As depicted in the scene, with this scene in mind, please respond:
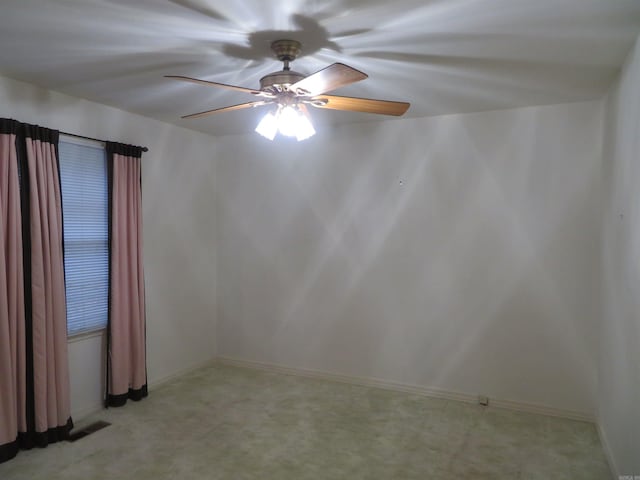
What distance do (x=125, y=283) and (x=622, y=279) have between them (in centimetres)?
346

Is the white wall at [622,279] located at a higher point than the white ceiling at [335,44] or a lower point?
lower

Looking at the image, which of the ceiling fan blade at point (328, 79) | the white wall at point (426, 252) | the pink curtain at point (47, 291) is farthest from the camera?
the white wall at point (426, 252)

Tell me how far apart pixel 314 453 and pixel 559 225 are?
2.49m

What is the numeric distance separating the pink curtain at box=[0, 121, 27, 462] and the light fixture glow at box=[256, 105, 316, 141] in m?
1.66

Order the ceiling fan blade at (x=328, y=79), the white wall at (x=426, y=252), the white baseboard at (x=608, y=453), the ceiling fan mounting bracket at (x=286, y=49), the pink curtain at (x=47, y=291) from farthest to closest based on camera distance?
the white wall at (x=426, y=252), the pink curtain at (x=47, y=291), the white baseboard at (x=608, y=453), the ceiling fan mounting bracket at (x=286, y=49), the ceiling fan blade at (x=328, y=79)

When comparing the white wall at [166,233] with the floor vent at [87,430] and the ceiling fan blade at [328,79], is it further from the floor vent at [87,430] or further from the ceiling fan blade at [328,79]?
the ceiling fan blade at [328,79]

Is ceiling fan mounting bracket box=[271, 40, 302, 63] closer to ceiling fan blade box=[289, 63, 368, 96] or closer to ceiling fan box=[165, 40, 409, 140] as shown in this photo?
ceiling fan box=[165, 40, 409, 140]

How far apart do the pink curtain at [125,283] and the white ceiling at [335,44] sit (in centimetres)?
60

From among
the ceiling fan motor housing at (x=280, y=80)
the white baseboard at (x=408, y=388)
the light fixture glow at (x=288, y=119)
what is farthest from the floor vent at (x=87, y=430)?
the ceiling fan motor housing at (x=280, y=80)

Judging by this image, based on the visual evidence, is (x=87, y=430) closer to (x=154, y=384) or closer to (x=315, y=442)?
(x=154, y=384)

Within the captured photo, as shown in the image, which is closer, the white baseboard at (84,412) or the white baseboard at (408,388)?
the white baseboard at (84,412)

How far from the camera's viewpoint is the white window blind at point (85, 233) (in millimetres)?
3240

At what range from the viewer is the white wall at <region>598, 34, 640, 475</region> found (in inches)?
85.2

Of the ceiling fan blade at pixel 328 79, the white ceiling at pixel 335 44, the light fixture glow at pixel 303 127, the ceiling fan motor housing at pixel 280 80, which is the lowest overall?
the light fixture glow at pixel 303 127
